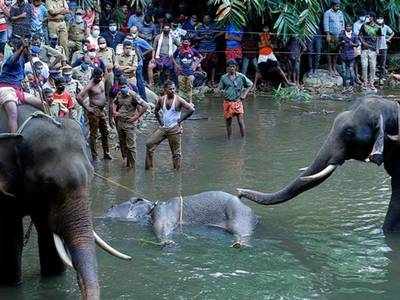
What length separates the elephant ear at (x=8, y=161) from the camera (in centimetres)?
659

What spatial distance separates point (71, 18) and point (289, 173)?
774 cm

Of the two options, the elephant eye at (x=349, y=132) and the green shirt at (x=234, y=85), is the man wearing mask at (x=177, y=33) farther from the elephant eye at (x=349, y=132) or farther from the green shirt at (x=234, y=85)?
the elephant eye at (x=349, y=132)

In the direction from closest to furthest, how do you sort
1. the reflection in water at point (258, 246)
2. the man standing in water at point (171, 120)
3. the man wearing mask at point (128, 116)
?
the reflection in water at point (258, 246)
the man standing in water at point (171, 120)
the man wearing mask at point (128, 116)

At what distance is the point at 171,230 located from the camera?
922cm

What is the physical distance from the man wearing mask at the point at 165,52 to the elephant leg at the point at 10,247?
489 inches

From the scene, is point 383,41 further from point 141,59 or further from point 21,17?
point 21,17

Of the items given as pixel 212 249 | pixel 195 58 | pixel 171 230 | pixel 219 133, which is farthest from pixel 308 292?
pixel 195 58

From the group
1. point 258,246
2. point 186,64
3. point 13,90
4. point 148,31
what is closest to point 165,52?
point 148,31

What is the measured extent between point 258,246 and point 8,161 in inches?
125

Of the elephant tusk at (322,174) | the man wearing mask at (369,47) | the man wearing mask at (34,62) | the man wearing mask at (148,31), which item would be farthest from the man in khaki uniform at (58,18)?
the elephant tusk at (322,174)

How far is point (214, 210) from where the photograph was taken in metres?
9.30

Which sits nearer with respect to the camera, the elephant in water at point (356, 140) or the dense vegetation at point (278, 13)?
the elephant in water at point (356, 140)

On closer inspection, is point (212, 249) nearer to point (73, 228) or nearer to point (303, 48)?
point (73, 228)

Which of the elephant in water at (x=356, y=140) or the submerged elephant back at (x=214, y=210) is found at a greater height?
the elephant in water at (x=356, y=140)
